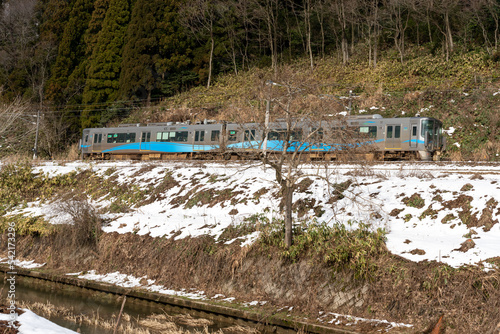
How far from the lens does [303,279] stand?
38.5 ft

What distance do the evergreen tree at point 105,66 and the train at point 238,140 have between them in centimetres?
815

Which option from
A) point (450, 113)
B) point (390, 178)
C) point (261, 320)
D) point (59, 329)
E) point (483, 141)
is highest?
point (450, 113)

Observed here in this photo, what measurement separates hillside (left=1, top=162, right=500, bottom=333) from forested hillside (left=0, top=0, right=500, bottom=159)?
19034 millimetres

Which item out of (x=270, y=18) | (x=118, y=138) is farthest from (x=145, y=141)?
(x=270, y=18)

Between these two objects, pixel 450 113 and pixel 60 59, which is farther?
pixel 60 59

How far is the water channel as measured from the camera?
37.7 feet

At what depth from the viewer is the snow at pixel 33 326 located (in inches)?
244

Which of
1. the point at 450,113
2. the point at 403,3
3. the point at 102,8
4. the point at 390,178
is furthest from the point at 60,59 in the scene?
the point at 390,178

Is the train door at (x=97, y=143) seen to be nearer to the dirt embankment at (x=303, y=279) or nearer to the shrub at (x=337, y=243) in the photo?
the dirt embankment at (x=303, y=279)

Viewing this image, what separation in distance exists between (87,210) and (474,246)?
1308cm

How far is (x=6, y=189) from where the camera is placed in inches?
971

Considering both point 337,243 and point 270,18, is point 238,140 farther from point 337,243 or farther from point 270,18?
point 270,18

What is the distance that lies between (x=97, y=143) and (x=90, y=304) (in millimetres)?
23861

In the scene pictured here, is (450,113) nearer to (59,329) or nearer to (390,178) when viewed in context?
(390,178)
